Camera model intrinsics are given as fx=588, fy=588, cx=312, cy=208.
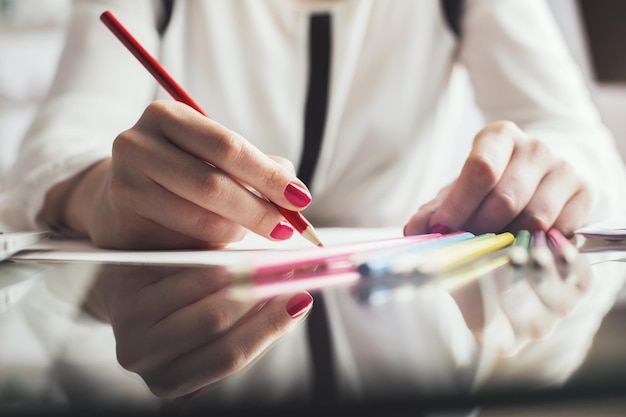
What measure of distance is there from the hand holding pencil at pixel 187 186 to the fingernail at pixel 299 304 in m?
0.10

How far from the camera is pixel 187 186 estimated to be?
0.31 meters

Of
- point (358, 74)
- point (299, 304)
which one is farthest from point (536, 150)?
point (358, 74)

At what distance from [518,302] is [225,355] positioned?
0.33 ft

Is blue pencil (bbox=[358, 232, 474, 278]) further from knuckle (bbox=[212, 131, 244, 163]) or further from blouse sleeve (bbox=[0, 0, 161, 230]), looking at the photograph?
blouse sleeve (bbox=[0, 0, 161, 230])

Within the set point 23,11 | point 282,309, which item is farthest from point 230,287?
point 23,11

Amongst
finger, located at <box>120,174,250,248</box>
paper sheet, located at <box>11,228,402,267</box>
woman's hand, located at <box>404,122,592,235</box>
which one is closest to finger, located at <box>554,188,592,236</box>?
woman's hand, located at <box>404,122,592,235</box>

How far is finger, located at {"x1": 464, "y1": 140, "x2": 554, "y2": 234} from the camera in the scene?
0.34 m

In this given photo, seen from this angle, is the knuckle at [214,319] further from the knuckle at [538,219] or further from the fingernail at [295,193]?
the knuckle at [538,219]

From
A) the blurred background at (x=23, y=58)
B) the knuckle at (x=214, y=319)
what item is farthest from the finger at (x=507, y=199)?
the blurred background at (x=23, y=58)

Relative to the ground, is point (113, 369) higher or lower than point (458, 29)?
higher

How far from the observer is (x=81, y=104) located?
1.77 ft

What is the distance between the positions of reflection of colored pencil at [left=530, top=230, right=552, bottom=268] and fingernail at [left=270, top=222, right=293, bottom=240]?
4.6 inches

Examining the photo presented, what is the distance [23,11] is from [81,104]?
45.1 inches

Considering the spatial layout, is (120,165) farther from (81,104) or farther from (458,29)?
(458,29)
